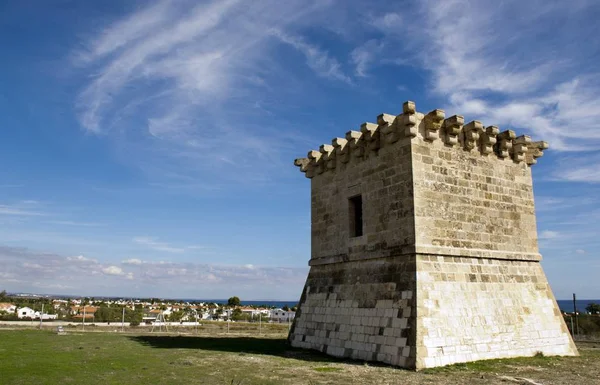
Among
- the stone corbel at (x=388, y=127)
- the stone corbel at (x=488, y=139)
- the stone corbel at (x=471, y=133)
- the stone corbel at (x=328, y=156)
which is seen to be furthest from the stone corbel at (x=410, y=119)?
the stone corbel at (x=328, y=156)

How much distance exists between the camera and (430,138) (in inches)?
464

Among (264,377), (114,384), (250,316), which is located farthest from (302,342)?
(250,316)

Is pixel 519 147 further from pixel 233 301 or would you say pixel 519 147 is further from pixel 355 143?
pixel 233 301

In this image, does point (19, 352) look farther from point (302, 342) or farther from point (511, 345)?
point (511, 345)

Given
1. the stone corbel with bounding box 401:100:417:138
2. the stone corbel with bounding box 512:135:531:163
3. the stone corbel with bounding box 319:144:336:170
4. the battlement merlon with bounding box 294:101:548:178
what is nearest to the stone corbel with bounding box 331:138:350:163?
the battlement merlon with bounding box 294:101:548:178

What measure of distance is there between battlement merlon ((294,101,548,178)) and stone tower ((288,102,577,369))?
0.10 feet

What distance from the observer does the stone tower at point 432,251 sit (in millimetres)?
10820

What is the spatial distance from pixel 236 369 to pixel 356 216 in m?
5.78

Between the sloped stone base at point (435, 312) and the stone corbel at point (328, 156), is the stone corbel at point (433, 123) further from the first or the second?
the stone corbel at point (328, 156)

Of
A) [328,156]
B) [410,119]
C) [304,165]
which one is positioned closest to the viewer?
[410,119]

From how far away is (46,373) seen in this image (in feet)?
29.1

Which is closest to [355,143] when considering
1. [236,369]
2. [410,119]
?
[410,119]

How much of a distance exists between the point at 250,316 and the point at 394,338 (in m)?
26.9

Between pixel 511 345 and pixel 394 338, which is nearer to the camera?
pixel 394 338
